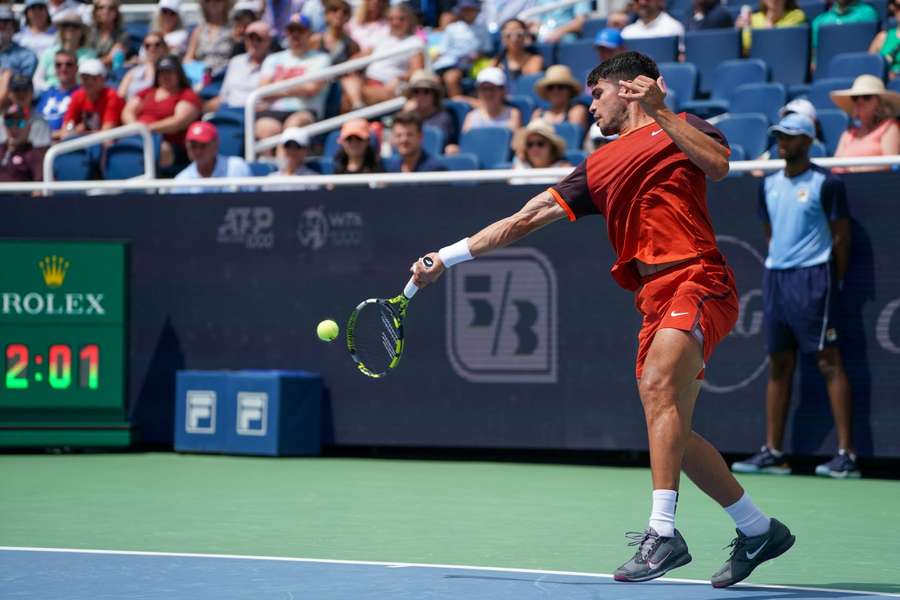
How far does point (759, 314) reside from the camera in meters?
9.76

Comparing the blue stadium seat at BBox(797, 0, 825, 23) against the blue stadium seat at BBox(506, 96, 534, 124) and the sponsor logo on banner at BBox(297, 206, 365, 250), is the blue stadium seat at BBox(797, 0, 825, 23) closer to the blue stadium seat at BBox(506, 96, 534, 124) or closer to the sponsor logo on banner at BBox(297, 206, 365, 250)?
the blue stadium seat at BBox(506, 96, 534, 124)

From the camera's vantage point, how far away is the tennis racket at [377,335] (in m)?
6.09

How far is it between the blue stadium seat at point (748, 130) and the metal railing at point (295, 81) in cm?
317

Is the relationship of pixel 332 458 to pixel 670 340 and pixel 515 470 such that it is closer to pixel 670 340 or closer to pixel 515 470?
pixel 515 470

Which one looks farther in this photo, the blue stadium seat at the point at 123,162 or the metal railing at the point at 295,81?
the blue stadium seat at the point at 123,162

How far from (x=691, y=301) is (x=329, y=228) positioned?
5.69 m

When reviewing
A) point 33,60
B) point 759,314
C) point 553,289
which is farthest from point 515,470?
point 33,60

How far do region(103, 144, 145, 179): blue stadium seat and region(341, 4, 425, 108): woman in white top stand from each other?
1.99 m

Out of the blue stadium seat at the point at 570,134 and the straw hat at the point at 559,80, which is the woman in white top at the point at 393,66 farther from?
the blue stadium seat at the point at 570,134

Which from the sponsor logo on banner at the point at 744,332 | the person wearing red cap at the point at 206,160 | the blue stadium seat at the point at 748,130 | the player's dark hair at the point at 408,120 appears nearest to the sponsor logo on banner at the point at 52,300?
the person wearing red cap at the point at 206,160

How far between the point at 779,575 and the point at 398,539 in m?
1.81

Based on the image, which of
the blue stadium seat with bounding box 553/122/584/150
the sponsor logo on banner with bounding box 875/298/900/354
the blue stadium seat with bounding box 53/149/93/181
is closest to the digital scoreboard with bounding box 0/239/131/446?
the blue stadium seat with bounding box 53/149/93/181

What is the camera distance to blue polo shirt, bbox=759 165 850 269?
9.29 metres

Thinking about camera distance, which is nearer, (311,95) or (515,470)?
(515,470)
